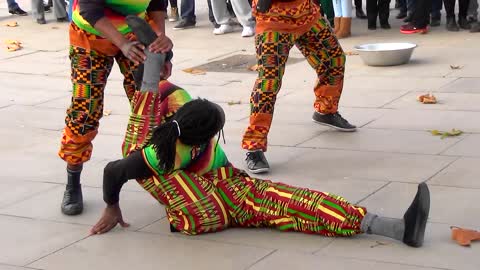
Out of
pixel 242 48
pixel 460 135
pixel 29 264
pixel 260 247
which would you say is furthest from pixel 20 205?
pixel 242 48

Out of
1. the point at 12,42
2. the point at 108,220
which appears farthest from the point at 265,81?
the point at 12,42

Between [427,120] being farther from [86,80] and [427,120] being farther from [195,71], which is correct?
[195,71]

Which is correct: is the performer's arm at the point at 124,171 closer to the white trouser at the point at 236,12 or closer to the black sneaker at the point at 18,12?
the white trouser at the point at 236,12

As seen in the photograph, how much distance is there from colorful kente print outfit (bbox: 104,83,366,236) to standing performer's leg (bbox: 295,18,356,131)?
1.59m

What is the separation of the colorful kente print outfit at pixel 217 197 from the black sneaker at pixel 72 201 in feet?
2.01

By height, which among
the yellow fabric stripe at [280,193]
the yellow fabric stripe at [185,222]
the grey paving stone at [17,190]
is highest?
the yellow fabric stripe at [280,193]

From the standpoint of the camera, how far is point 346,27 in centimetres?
1121

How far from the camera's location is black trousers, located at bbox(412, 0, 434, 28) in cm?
1101

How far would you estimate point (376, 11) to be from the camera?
11.7 m

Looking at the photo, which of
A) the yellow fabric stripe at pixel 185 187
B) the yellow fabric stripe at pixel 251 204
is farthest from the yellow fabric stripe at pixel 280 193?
the yellow fabric stripe at pixel 185 187

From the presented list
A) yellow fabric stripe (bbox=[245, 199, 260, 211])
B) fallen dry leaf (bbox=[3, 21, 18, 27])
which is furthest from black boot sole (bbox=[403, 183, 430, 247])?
fallen dry leaf (bbox=[3, 21, 18, 27])

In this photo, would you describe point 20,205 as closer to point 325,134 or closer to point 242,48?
point 325,134

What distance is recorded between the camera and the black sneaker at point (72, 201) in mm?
5555

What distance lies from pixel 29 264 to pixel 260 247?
115 cm
